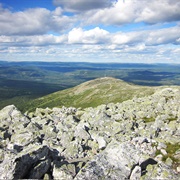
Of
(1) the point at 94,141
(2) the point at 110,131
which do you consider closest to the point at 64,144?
(1) the point at 94,141

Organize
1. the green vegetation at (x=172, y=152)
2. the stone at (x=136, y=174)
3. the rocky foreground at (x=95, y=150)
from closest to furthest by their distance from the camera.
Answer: the rocky foreground at (x=95, y=150)
the stone at (x=136, y=174)
the green vegetation at (x=172, y=152)

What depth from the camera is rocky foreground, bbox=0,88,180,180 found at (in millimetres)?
25062

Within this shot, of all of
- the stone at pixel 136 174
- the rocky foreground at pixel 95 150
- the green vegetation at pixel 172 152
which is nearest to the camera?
the rocky foreground at pixel 95 150

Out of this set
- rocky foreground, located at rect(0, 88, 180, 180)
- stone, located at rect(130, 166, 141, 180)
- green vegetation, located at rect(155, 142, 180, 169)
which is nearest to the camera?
rocky foreground, located at rect(0, 88, 180, 180)

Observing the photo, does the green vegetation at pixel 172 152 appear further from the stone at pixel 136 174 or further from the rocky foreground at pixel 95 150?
the stone at pixel 136 174

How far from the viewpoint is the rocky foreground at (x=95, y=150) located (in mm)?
25062

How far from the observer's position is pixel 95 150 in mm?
42656

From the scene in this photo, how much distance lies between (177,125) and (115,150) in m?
31.2

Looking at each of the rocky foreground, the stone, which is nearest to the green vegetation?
the rocky foreground

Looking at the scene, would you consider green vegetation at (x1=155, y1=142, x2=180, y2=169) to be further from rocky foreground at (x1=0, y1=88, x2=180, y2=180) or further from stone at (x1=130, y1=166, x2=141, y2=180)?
stone at (x1=130, y1=166, x2=141, y2=180)

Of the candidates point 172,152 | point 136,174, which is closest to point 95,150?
point 172,152

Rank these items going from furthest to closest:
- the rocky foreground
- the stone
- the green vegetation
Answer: the green vegetation → the stone → the rocky foreground

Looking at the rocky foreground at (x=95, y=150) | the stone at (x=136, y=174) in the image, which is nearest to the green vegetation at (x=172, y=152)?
the rocky foreground at (x=95, y=150)

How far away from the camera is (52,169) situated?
27.3 metres
